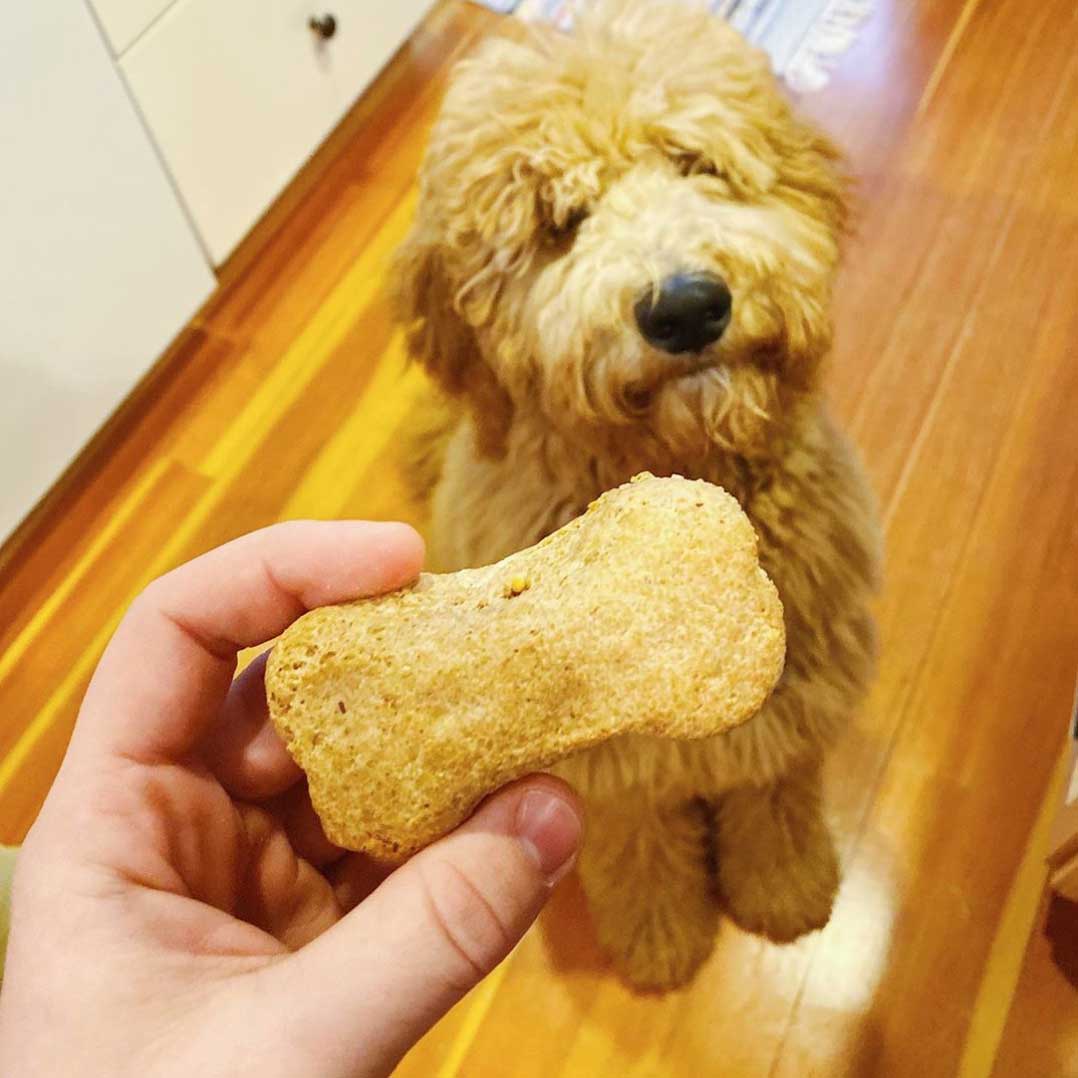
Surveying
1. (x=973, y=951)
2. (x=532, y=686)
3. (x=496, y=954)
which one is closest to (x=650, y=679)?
(x=532, y=686)

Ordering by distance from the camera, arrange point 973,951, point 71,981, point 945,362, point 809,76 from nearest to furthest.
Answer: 1. point 71,981
2. point 973,951
3. point 945,362
4. point 809,76

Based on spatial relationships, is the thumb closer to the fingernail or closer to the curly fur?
the fingernail

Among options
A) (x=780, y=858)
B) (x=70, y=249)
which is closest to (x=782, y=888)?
(x=780, y=858)

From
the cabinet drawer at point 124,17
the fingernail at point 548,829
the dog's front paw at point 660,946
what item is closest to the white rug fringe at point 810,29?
the cabinet drawer at point 124,17

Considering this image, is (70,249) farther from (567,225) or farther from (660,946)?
(660,946)

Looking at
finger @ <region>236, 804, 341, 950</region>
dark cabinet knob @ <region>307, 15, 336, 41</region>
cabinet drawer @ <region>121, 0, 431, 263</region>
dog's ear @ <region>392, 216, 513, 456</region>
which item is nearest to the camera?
finger @ <region>236, 804, 341, 950</region>

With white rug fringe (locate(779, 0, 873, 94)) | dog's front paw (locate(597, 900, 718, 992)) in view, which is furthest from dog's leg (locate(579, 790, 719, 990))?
white rug fringe (locate(779, 0, 873, 94))

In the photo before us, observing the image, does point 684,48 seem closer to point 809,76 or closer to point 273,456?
point 273,456
